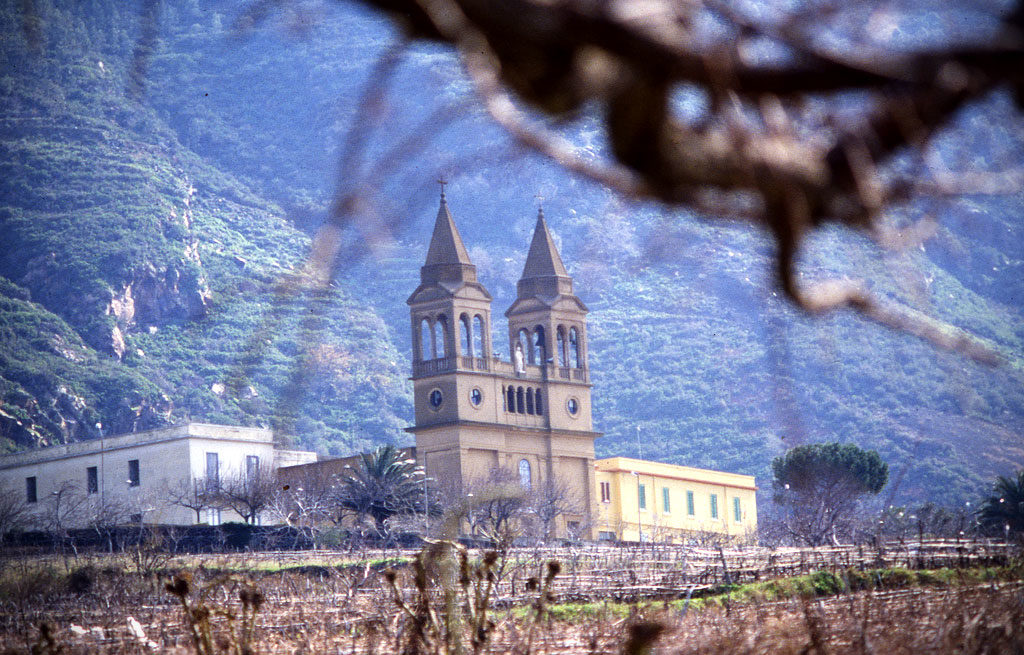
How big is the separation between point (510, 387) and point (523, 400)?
1.14m

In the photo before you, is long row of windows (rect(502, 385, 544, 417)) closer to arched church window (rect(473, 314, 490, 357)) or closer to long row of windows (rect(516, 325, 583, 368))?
long row of windows (rect(516, 325, 583, 368))

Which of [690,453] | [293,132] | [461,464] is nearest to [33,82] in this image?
[293,132]

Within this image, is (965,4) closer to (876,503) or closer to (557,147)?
(557,147)

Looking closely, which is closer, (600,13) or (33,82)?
(600,13)

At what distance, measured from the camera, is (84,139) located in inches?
196

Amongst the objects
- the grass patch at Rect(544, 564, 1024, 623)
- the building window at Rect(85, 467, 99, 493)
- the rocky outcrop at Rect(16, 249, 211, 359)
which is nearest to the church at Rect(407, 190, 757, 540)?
the building window at Rect(85, 467, 99, 493)

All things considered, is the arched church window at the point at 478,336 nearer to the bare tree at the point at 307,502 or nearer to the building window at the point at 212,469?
the bare tree at the point at 307,502

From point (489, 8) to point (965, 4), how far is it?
0.75 meters

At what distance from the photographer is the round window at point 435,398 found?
68.9 m

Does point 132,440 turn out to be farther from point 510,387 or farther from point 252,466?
point 510,387

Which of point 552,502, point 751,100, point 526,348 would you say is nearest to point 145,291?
point 751,100

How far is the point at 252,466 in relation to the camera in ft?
219

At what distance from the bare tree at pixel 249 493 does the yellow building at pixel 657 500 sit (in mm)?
16418

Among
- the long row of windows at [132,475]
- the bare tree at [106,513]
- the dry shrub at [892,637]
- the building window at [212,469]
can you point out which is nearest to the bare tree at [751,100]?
the dry shrub at [892,637]
